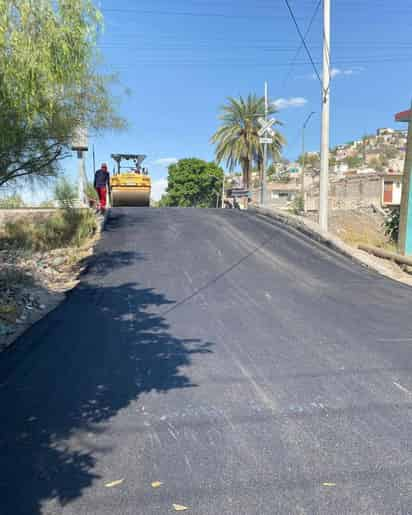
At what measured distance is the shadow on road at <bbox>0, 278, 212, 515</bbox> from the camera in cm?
336

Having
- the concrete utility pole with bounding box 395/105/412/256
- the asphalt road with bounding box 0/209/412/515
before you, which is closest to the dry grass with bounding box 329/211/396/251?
the concrete utility pole with bounding box 395/105/412/256

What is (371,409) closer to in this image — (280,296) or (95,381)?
(95,381)

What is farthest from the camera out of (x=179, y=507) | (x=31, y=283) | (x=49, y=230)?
(x=49, y=230)

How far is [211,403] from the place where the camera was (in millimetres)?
4500

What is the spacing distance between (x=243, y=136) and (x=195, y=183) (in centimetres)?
4110

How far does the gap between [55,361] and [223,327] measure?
2454 mm

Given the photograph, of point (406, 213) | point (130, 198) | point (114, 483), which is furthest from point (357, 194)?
point (114, 483)

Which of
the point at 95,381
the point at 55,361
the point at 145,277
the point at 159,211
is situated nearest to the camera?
the point at 95,381

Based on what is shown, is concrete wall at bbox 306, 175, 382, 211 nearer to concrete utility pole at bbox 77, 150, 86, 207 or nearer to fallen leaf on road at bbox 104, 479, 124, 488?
concrete utility pole at bbox 77, 150, 86, 207

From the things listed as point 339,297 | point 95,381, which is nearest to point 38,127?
point 95,381

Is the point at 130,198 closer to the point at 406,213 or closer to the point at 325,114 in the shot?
the point at 325,114

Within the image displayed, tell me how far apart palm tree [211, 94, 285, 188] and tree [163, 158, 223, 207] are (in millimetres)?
39095

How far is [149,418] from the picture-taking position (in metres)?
4.20

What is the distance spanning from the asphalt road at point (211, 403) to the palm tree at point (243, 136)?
26845 millimetres
